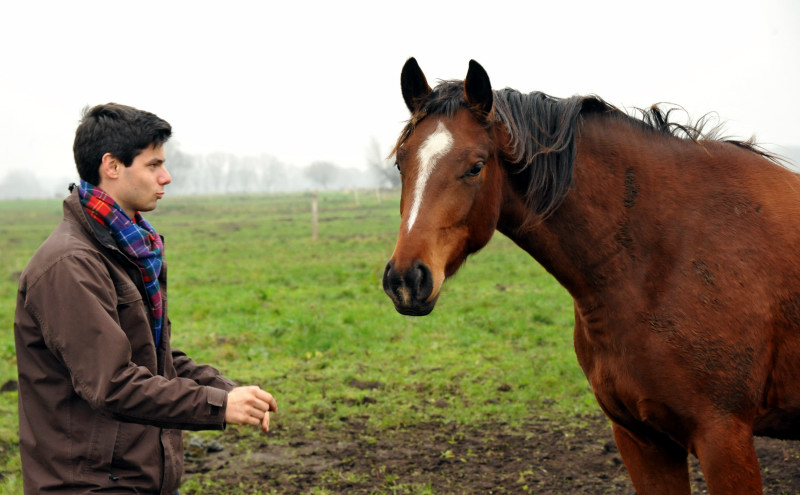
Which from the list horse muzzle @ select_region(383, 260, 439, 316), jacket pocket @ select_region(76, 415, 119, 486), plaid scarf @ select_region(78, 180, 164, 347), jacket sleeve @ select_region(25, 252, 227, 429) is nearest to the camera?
jacket sleeve @ select_region(25, 252, 227, 429)

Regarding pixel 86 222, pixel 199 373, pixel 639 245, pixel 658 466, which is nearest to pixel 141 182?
pixel 86 222

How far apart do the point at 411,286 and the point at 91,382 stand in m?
1.14

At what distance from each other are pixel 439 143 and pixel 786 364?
1772 mm

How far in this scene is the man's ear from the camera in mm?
2268

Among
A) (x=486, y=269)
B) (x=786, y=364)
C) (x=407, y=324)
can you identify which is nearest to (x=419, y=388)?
(x=407, y=324)

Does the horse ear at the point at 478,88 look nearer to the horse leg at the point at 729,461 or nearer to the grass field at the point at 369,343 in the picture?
the horse leg at the point at 729,461

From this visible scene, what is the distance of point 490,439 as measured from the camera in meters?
5.35

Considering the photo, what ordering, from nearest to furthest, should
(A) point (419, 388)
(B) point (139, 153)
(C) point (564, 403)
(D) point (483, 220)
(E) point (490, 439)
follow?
(B) point (139, 153) → (D) point (483, 220) → (E) point (490, 439) → (C) point (564, 403) → (A) point (419, 388)

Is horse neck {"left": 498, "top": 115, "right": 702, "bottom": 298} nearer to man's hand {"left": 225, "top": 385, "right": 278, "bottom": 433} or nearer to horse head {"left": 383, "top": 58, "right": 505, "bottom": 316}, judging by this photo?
horse head {"left": 383, "top": 58, "right": 505, "bottom": 316}

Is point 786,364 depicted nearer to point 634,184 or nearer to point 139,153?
point 634,184

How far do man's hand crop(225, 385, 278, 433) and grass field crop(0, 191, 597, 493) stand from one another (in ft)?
8.19

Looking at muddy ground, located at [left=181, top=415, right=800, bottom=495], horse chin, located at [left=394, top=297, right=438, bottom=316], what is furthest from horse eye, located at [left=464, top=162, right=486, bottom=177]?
muddy ground, located at [left=181, top=415, right=800, bottom=495]

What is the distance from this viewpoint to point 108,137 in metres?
2.26

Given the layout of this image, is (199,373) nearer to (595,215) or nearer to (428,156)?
(428,156)
